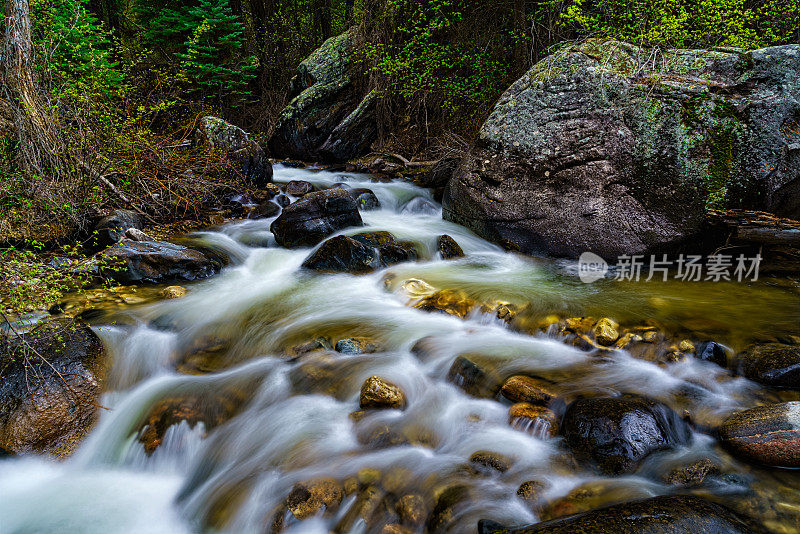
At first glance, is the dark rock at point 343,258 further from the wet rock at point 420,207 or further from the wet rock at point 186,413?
the wet rock at point 420,207

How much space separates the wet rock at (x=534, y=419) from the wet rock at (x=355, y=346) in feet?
4.60

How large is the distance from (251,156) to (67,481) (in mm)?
6969

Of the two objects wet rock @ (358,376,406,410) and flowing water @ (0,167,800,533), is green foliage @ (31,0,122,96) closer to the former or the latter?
flowing water @ (0,167,800,533)

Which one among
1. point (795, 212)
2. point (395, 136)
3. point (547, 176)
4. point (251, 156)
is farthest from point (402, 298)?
point (395, 136)

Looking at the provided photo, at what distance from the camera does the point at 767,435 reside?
2.40 meters

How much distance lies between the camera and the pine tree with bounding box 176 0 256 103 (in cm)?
1165

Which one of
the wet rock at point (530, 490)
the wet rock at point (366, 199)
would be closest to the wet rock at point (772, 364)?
the wet rock at point (530, 490)

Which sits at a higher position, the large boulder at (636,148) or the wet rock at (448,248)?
the large boulder at (636,148)

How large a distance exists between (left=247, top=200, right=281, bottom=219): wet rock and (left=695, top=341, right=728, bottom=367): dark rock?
6.44m

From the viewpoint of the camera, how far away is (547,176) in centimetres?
594

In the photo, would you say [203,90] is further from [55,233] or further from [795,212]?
[795,212]

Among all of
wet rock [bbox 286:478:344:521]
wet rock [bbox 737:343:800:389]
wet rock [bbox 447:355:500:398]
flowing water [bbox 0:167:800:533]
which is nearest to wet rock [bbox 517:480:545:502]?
flowing water [bbox 0:167:800:533]

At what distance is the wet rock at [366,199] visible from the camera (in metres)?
8.30

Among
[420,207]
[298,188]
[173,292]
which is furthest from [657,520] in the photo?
[298,188]
